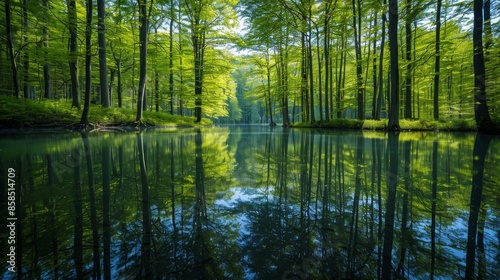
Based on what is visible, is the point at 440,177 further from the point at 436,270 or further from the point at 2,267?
the point at 2,267

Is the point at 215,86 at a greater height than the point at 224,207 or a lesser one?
greater

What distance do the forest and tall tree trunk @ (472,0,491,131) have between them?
0.12 feet

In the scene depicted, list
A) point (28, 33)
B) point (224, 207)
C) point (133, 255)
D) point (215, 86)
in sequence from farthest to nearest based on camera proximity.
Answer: point (215, 86) < point (28, 33) < point (224, 207) < point (133, 255)

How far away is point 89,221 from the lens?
156 centimetres

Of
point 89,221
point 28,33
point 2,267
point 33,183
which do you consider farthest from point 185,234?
point 28,33

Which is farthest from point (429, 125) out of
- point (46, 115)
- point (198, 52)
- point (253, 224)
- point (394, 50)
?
point (46, 115)

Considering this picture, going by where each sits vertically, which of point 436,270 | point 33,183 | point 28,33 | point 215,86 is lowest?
point 436,270

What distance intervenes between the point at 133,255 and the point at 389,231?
1412 mm

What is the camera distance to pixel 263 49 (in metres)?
22.7

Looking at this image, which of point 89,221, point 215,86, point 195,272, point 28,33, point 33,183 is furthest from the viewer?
point 215,86

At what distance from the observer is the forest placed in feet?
32.5

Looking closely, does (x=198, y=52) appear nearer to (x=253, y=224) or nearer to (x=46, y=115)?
(x=46, y=115)

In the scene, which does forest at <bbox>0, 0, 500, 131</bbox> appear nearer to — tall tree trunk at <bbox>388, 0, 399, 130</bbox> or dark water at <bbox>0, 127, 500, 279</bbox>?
tall tree trunk at <bbox>388, 0, 399, 130</bbox>

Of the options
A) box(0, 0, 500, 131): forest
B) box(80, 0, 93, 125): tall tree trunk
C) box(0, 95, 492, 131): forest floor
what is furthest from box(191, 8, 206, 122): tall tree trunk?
box(80, 0, 93, 125): tall tree trunk
